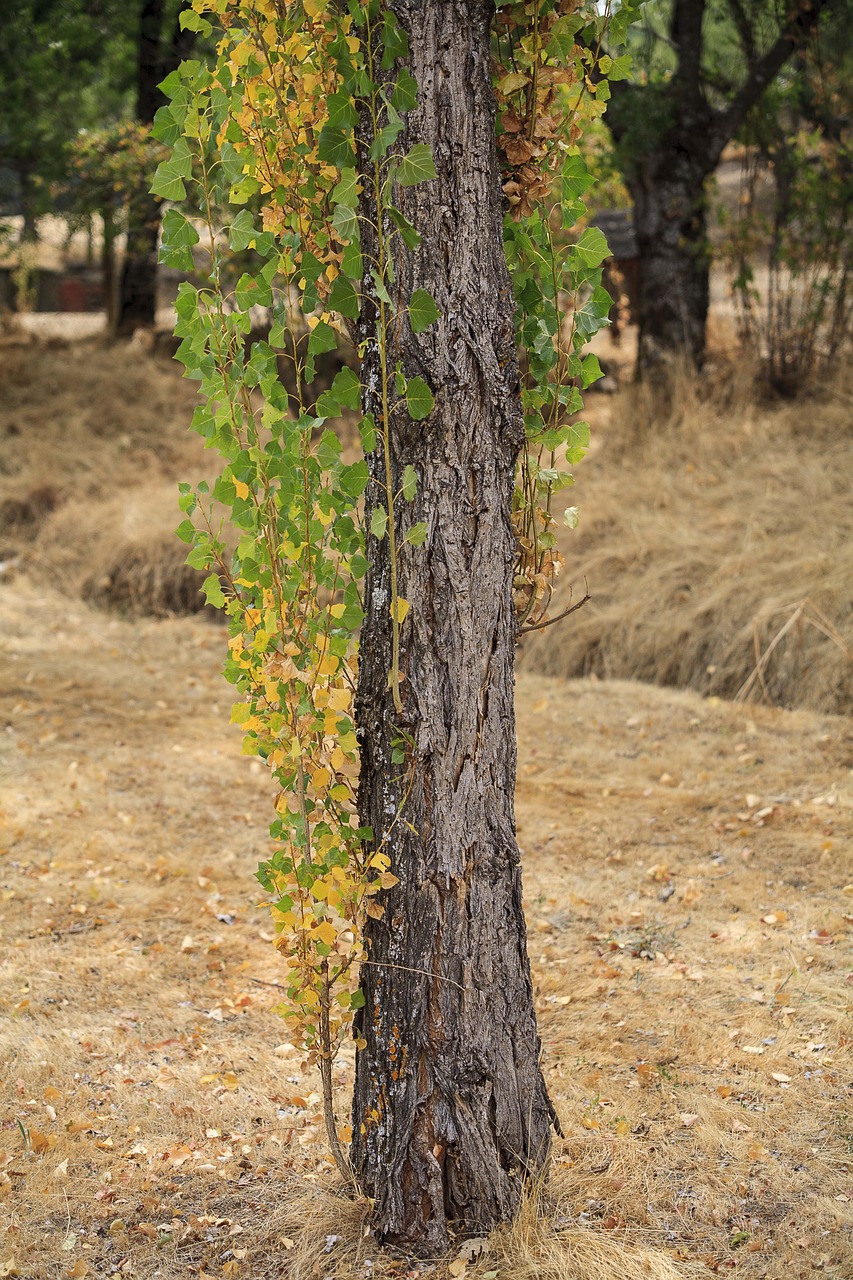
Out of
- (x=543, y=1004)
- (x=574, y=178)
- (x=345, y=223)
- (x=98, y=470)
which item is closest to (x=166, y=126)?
(x=345, y=223)

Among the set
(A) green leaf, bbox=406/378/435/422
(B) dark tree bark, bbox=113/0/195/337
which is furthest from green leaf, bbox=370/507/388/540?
(B) dark tree bark, bbox=113/0/195/337

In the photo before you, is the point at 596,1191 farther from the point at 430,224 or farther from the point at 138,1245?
the point at 430,224

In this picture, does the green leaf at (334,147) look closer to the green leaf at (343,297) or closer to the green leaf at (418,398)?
the green leaf at (343,297)

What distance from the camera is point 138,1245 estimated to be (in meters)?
2.43

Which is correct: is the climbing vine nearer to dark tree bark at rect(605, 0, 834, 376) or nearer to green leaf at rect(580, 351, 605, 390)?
green leaf at rect(580, 351, 605, 390)

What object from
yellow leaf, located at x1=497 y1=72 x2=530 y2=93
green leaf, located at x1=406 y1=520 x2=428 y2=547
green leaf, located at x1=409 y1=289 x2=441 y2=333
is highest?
yellow leaf, located at x1=497 y1=72 x2=530 y2=93

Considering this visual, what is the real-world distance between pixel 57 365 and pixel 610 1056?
31.1ft

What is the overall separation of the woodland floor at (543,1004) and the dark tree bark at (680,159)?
380 centimetres

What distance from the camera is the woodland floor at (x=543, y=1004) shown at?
2.43m

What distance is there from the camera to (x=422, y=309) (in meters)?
2.11

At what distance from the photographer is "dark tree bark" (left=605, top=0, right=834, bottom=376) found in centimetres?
793

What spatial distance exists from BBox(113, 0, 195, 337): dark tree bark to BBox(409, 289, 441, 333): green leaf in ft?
25.5

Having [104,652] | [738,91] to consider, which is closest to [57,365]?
[104,652]

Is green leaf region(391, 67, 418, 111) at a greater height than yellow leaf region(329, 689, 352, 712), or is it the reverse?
green leaf region(391, 67, 418, 111)
